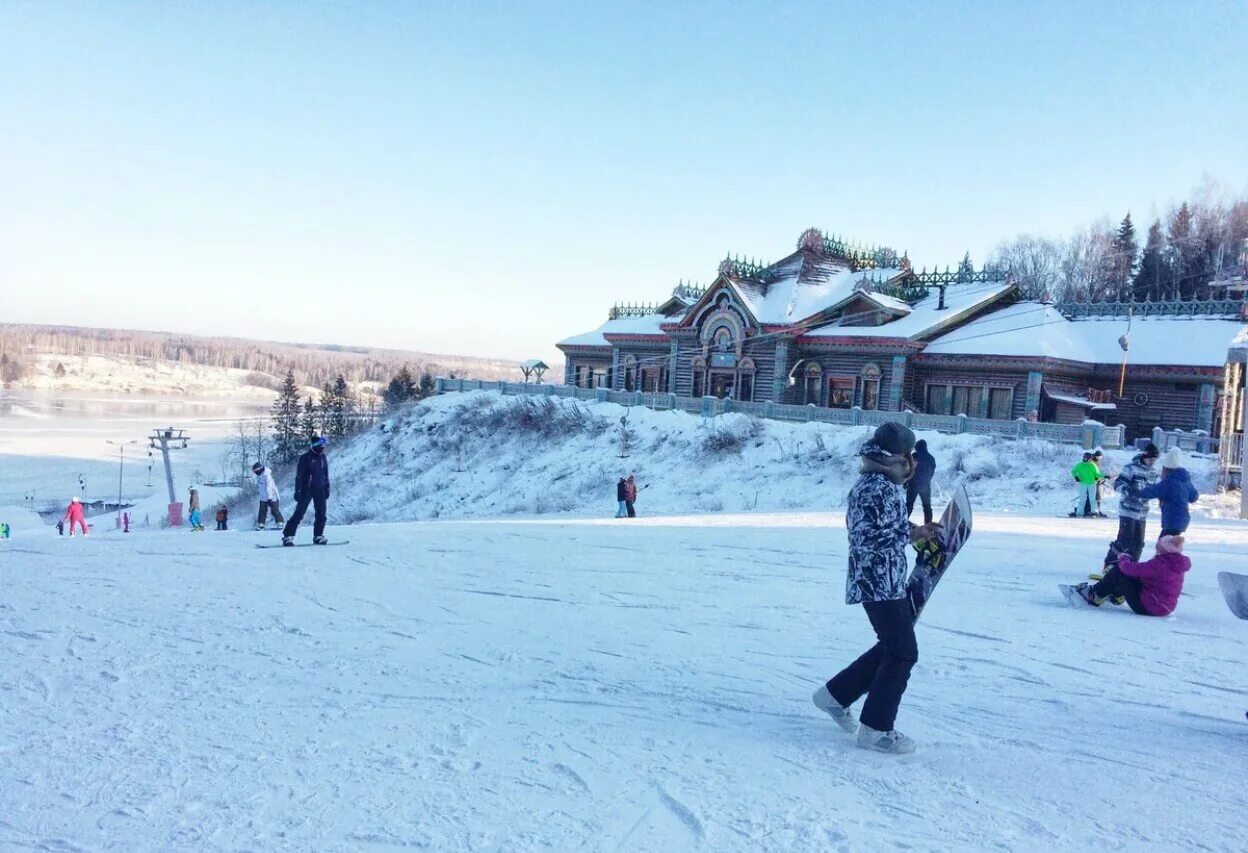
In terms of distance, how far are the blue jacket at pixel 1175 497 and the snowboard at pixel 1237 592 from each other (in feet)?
8.25

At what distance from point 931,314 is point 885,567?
1184 inches

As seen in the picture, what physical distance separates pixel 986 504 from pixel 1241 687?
564 inches

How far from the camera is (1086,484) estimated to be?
16.4 meters

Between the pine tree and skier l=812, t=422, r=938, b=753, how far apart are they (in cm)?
5676

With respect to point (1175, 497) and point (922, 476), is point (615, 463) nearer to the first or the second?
point (922, 476)

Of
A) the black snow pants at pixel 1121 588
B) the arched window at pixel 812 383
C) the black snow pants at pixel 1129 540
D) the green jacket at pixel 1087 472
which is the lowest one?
the black snow pants at pixel 1121 588

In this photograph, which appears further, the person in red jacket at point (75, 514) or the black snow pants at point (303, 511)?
the person in red jacket at point (75, 514)

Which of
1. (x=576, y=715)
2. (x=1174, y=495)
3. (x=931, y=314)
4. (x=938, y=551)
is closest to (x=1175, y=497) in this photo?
(x=1174, y=495)

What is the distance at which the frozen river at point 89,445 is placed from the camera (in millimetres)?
58594

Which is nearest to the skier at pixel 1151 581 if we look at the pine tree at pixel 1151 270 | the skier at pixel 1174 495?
the skier at pixel 1174 495

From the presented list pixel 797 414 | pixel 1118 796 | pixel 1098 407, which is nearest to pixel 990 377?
pixel 1098 407

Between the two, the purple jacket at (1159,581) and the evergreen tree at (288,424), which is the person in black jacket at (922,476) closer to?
the purple jacket at (1159,581)

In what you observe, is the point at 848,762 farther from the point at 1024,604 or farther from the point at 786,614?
the point at 1024,604

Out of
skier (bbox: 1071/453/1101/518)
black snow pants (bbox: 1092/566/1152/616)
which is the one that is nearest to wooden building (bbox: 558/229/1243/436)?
skier (bbox: 1071/453/1101/518)
